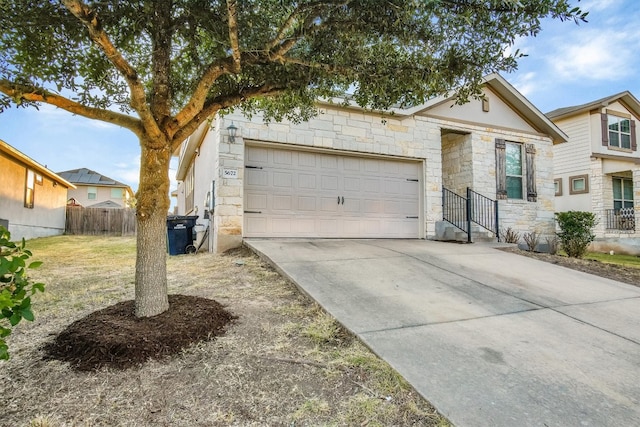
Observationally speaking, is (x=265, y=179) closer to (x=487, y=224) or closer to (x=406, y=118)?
(x=406, y=118)

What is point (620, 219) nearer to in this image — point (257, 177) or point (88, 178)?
point (257, 177)

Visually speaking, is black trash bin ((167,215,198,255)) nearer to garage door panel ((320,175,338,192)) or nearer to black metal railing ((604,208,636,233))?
garage door panel ((320,175,338,192))

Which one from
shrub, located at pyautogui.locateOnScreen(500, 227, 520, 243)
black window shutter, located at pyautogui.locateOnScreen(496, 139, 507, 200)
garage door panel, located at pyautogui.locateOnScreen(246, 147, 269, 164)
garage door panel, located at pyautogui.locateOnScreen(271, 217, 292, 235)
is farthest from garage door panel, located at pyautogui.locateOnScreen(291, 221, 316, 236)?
black window shutter, located at pyautogui.locateOnScreen(496, 139, 507, 200)

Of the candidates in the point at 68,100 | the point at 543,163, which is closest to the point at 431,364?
the point at 68,100

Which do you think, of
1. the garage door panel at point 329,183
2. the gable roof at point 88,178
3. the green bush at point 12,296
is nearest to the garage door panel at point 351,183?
the garage door panel at point 329,183

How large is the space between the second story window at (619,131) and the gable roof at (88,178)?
1164 inches

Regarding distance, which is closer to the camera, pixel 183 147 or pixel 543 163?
pixel 543 163

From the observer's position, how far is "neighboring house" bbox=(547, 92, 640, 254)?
13234 mm

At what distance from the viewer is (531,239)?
8977 millimetres

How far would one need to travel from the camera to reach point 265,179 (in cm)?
724

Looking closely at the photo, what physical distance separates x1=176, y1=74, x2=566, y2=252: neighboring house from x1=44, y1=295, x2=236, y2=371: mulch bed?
3815 millimetres

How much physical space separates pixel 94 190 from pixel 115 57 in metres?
27.7

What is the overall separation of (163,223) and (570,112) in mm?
16583

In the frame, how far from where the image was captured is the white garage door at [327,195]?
7.21 meters
